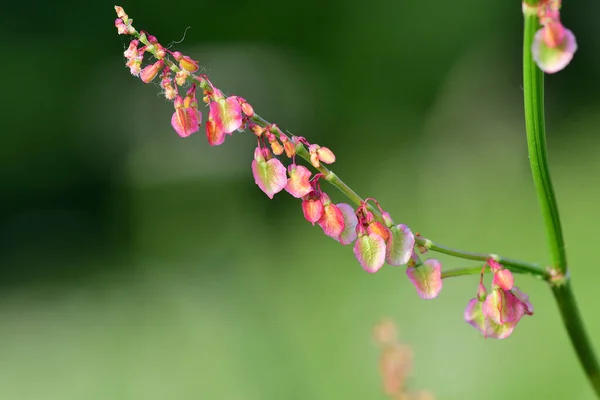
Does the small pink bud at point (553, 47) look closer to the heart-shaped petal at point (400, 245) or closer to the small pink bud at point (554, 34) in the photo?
the small pink bud at point (554, 34)

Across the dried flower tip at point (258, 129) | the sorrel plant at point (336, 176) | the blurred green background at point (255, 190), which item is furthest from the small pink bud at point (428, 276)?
the blurred green background at point (255, 190)

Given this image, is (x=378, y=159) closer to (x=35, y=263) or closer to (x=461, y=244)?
(x=461, y=244)

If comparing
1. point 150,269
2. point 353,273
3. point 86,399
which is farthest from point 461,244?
point 86,399

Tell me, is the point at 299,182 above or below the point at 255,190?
below

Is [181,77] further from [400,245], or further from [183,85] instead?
[400,245]

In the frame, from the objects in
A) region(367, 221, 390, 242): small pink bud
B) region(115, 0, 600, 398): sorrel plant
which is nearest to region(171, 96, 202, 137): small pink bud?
region(115, 0, 600, 398): sorrel plant

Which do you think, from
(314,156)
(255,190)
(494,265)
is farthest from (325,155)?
(255,190)
